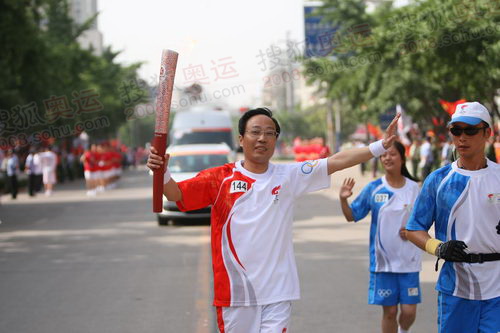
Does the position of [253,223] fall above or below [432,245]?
above

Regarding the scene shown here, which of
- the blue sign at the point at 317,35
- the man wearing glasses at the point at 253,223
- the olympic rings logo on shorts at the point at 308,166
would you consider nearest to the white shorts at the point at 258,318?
the man wearing glasses at the point at 253,223

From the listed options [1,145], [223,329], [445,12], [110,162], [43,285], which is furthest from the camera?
[110,162]

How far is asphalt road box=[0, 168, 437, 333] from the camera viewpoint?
6.84 meters

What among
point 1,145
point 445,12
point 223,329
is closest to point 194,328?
point 223,329

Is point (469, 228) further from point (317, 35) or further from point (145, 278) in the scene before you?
point (317, 35)

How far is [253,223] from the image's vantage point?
13.1 feet

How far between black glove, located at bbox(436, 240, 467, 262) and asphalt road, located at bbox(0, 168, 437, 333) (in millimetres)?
2796

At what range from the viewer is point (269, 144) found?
4082 millimetres

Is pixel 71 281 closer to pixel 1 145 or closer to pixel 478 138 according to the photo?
pixel 478 138

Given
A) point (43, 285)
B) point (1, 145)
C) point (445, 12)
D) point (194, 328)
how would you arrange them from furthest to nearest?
1. point (1, 145)
2. point (445, 12)
3. point (43, 285)
4. point (194, 328)

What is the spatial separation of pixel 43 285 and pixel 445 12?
33.0ft

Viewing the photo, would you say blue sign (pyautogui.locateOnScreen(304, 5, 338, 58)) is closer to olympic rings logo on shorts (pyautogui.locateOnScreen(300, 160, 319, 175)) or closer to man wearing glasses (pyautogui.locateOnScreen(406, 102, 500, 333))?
olympic rings logo on shorts (pyautogui.locateOnScreen(300, 160, 319, 175))

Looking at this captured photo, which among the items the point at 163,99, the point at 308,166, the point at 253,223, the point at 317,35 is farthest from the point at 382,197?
the point at 317,35

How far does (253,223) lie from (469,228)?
1104 mm
